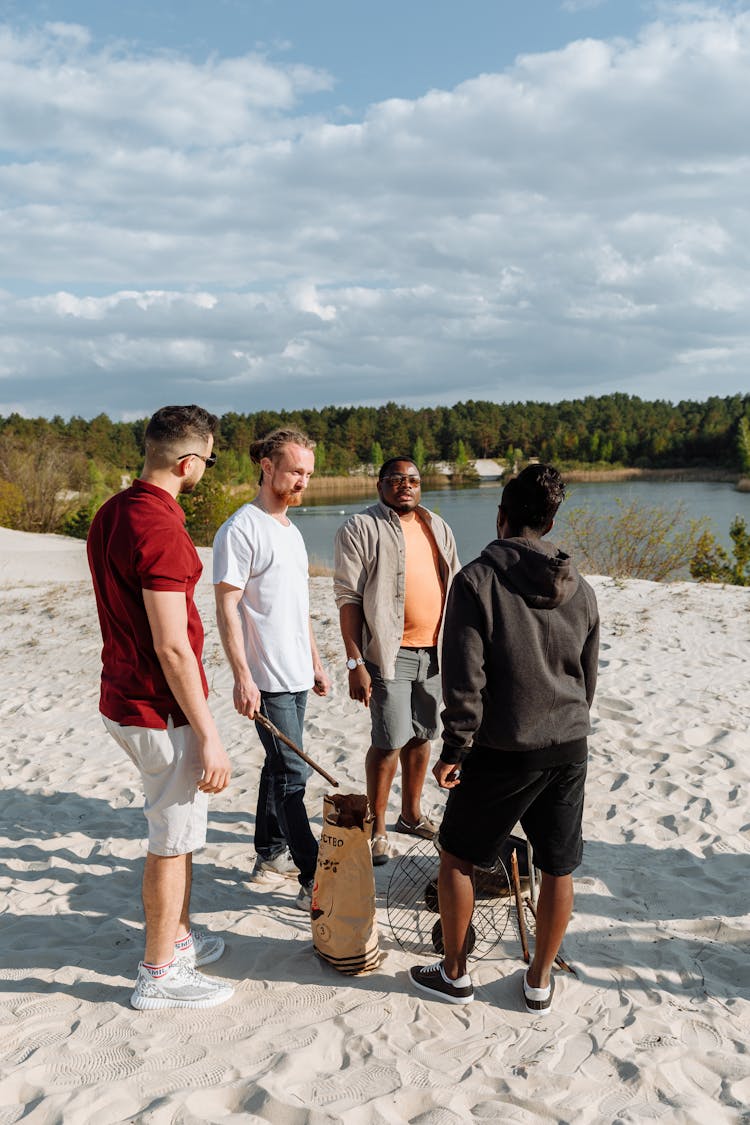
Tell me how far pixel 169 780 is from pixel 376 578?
4.80 feet

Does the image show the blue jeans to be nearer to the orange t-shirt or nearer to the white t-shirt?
the white t-shirt


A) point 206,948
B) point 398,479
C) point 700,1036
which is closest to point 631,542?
point 398,479

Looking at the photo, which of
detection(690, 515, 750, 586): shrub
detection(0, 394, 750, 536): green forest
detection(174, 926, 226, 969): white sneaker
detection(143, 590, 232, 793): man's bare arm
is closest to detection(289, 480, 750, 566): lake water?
detection(690, 515, 750, 586): shrub

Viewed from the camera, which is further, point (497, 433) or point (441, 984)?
point (497, 433)

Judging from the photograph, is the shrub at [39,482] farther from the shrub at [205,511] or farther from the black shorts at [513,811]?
the black shorts at [513,811]

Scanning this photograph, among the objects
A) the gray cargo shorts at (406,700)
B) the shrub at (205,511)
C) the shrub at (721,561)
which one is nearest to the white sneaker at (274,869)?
the gray cargo shorts at (406,700)

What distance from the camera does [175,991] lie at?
274 cm

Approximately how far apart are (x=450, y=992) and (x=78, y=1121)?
47.8 inches

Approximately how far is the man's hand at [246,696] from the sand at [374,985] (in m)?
0.92

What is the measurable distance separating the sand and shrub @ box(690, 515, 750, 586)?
8659mm

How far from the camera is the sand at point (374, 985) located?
2.30 meters

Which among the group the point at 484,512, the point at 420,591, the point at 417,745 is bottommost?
the point at 484,512

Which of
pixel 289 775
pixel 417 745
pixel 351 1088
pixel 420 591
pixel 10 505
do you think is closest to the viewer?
pixel 351 1088

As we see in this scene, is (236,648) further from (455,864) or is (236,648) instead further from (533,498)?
(533,498)
